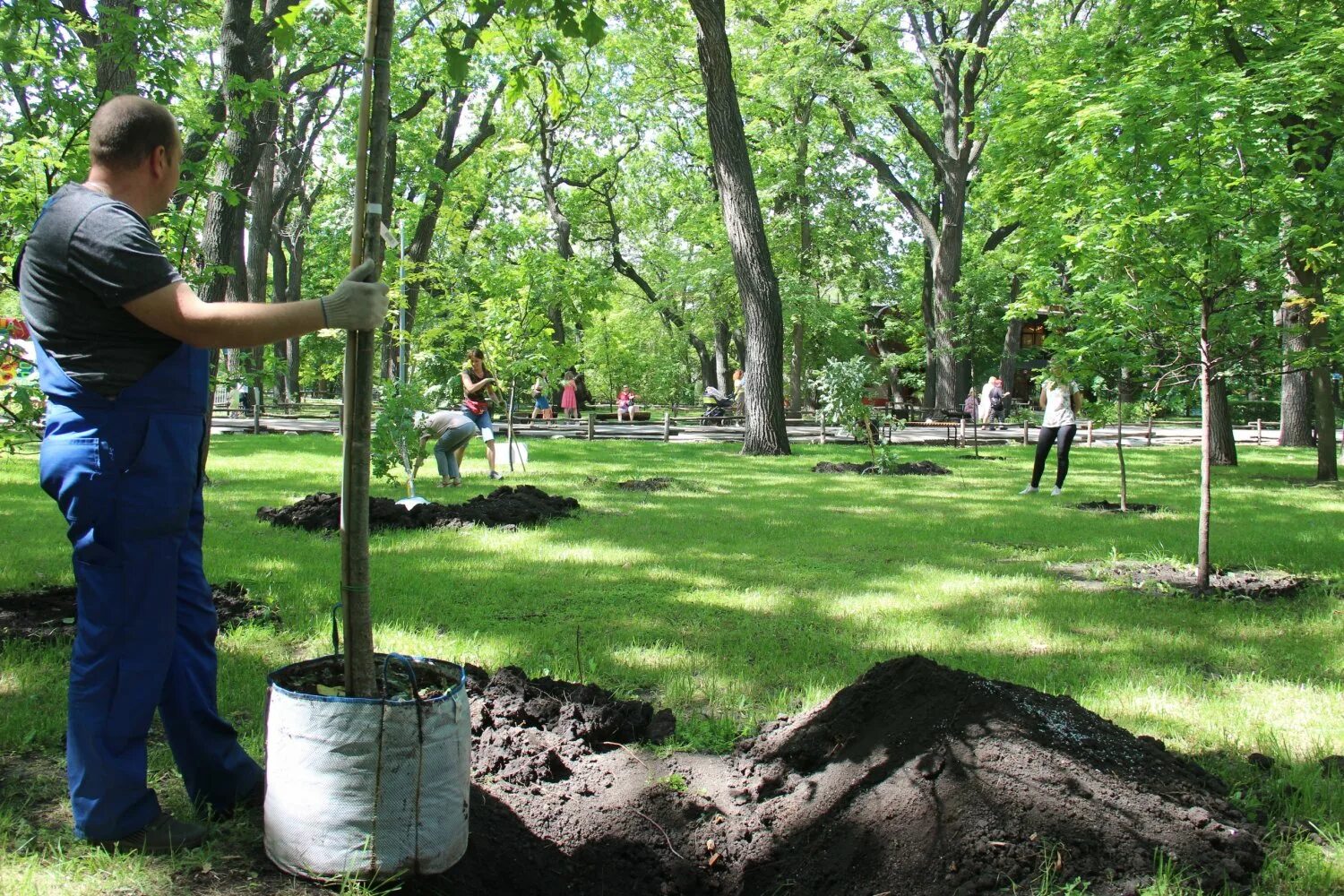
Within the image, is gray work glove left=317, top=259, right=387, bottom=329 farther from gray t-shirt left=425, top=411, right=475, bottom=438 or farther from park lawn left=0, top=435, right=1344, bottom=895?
gray t-shirt left=425, top=411, right=475, bottom=438

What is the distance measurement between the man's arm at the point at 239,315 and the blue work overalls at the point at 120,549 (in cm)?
18

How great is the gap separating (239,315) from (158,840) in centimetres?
150

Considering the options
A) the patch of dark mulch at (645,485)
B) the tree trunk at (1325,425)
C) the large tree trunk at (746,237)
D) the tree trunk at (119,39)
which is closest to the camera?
the tree trunk at (119,39)

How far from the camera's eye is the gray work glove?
8.54ft

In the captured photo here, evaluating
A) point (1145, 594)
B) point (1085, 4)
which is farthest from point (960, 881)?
point (1085, 4)

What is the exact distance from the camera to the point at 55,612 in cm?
544

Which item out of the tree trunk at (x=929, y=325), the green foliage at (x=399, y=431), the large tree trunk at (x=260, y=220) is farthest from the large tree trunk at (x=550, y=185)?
the green foliage at (x=399, y=431)

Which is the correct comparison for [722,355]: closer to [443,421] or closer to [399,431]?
[443,421]

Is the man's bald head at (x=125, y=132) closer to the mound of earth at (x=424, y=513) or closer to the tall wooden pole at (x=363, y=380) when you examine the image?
the tall wooden pole at (x=363, y=380)

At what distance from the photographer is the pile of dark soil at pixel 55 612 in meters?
4.96

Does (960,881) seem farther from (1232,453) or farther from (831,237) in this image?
(831,237)

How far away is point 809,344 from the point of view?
48031 mm

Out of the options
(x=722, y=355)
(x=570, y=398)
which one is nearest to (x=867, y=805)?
(x=570, y=398)

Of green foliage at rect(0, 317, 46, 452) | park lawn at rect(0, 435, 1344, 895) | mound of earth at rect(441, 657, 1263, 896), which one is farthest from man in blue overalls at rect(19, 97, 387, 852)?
green foliage at rect(0, 317, 46, 452)
